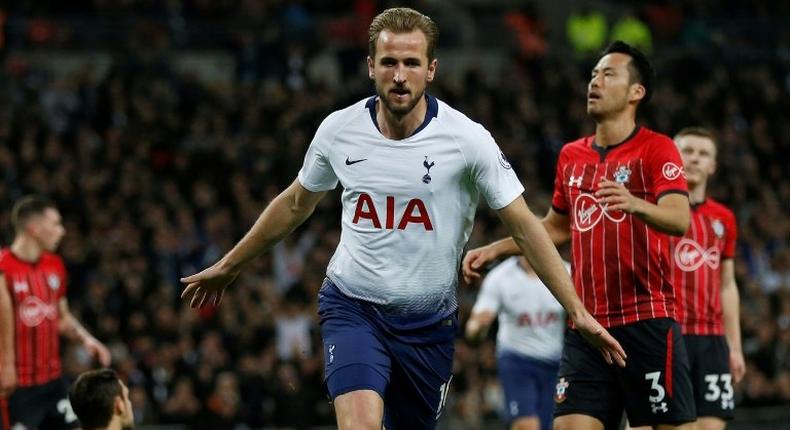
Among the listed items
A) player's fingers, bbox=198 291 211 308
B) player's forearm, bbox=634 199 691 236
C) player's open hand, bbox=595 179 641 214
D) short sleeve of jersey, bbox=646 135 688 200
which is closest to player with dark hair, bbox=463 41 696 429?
short sleeve of jersey, bbox=646 135 688 200

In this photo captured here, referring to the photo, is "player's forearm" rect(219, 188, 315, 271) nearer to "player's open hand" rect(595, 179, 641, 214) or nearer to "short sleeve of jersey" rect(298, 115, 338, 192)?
"short sleeve of jersey" rect(298, 115, 338, 192)

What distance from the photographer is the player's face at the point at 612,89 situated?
294 inches

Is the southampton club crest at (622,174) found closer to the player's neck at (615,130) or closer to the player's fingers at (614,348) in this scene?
the player's neck at (615,130)

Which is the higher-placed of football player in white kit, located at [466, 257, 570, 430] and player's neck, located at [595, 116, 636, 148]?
player's neck, located at [595, 116, 636, 148]

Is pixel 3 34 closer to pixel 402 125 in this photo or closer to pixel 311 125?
pixel 311 125

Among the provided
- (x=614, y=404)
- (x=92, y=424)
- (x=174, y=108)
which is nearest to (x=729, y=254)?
(x=614, y=404)

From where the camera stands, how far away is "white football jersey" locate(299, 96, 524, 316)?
6301 mm

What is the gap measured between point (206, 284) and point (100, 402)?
1.13m

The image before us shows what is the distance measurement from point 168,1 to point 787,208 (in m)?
10.1

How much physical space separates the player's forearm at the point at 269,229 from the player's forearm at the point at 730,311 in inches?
145

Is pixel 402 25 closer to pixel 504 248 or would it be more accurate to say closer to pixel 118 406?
pixel 504 248

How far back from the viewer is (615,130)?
7457 millimetres

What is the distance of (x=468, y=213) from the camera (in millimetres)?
6527

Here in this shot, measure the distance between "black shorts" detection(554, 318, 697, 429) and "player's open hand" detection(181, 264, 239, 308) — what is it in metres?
2.04
